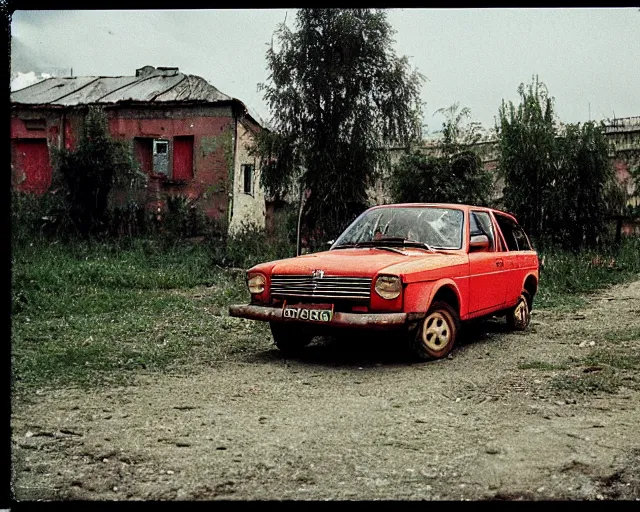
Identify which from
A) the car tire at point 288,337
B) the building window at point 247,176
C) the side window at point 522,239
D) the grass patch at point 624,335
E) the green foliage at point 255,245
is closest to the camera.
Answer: the car tire at point 288,337

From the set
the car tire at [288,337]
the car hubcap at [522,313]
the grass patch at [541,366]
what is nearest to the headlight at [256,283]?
the car tire at [288,337]

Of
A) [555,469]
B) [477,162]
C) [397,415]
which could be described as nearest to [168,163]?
[477,162]

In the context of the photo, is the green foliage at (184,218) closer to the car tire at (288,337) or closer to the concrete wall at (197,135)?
the concrete wall at (197,135)

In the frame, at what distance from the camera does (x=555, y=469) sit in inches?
130

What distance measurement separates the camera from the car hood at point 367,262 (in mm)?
5543

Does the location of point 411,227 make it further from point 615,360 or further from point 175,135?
point 175,135

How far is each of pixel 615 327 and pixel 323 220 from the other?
24.1 feet

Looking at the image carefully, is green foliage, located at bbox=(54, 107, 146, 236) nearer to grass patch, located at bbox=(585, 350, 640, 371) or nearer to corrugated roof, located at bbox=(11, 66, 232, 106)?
corrugated roof, located at bbox=(11, 66, 232, 106)

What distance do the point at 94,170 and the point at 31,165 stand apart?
2266 mm

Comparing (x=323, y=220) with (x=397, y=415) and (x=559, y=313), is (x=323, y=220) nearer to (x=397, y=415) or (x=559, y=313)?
(x=559, y=313)

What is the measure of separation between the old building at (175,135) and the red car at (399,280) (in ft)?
37.4

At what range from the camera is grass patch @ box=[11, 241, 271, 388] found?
5.67 metres

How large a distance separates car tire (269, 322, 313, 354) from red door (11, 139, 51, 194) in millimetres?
11344

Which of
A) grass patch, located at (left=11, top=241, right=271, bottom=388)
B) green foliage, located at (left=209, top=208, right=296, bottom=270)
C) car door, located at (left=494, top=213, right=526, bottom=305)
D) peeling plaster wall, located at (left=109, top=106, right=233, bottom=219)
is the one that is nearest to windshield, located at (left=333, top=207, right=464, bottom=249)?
car door, located at (left=494, top=213, right=526, bottom=305)
